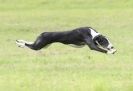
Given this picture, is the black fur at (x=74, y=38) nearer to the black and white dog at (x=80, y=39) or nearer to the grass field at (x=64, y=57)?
the black and white dog at (x=80, y=39)

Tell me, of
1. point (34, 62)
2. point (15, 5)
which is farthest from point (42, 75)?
point (15, 5)

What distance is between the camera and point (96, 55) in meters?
15.9

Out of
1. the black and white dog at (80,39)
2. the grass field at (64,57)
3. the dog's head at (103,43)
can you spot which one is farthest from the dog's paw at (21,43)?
the dog's head at (103,43)

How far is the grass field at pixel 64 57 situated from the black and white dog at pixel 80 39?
794 mm

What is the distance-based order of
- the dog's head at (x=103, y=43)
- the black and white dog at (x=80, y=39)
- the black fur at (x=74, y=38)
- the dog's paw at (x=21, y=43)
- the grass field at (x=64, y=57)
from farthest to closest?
1. the grass field at (x=64, y=57)
2. the dog's paw at (x=21, y=43)
3. the black fur at (x=74, y=38)
4. the black and white dog at (x=80, y=39)
5. the dog's head at (x=103, y=43)

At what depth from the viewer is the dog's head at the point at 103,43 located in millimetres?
8570

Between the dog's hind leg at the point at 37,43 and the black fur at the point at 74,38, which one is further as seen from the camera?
the dog's hind leg at the point at 37,43

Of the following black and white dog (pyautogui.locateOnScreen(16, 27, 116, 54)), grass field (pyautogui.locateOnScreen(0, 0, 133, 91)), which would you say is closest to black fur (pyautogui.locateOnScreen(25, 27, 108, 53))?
black and white dog (pyautogui.locateOnScreen(16, 27, 116, 54))

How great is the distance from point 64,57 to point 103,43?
7.04m

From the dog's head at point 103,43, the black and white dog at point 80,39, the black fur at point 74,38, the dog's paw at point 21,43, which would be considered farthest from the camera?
the dog's paw at point 21,43

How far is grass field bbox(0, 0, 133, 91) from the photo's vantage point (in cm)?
1067

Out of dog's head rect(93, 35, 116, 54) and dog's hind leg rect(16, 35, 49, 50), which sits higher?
dog's head rect(93, 35, 116, 54)

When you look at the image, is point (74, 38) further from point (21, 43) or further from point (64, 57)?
point (64, 57)

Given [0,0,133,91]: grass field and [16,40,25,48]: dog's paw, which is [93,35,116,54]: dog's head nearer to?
[0,0,133,91]: grass field
